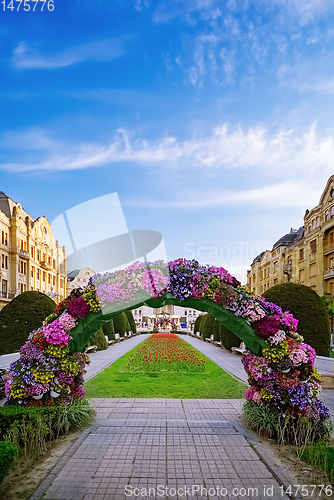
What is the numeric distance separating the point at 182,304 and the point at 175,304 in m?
0.14

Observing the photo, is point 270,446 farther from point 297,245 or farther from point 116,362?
point 297,245

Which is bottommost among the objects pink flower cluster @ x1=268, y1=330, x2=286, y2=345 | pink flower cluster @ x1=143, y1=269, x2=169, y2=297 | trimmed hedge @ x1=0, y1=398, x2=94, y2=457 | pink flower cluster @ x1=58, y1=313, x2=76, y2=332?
trimmed hedge @ x1=0, y1=398, x2=94, y2=457

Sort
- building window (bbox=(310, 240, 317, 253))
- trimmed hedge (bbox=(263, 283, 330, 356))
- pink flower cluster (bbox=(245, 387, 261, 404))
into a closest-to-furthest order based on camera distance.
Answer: pink flower cluster (bbox=(245, 387, 261, 404))
trimmed hedge (bbox=(263, 283, 330, 356))
building window (bbox=(310, 240, 317, 253))

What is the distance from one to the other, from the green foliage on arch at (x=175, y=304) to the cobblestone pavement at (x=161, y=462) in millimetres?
1433

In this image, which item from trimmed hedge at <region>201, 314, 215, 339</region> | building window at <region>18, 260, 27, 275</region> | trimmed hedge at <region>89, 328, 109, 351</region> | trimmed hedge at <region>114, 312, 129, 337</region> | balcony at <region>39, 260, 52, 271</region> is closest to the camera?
trimmed hedge at <region>89, 328, 109, 351</region>

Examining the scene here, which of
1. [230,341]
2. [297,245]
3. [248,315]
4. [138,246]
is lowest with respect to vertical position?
[230,341]

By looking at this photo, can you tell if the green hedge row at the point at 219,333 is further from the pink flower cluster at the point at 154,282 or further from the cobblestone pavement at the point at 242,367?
the pink flower cluster at the point at 154,282

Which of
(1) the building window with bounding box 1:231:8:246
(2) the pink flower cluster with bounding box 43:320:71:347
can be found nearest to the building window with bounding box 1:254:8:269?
(1) the building window with bounding box 1:231:8:246

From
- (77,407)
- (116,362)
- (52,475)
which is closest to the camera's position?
(52,475)

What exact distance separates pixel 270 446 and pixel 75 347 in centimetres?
334

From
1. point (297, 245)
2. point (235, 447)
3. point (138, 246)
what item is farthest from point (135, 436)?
point (297, 245)

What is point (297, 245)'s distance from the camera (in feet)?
128

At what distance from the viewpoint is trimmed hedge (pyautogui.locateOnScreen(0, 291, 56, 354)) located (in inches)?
461

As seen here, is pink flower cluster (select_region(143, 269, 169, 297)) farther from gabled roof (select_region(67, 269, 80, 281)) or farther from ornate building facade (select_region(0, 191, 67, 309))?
gabled roof (select_region(67, 269, 80, 281))
